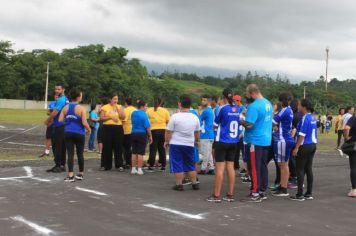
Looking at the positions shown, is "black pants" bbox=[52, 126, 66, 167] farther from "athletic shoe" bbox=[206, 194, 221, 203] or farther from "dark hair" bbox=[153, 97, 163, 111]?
"athletic shoe" bbox=[206, 194, 221, 203]

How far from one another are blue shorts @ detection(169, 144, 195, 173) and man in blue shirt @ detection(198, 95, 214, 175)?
6.86ft

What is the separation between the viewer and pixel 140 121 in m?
11.8

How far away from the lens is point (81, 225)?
22.2 feet

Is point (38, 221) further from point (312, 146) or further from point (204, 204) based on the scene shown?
point (312, 146)

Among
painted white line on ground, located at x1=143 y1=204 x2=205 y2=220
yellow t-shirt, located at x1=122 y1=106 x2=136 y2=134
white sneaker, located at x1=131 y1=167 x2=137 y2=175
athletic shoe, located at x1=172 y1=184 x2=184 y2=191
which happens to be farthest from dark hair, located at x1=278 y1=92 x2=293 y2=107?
yellow t-shirt, located at x1=122 y1=106 x2=136 y2=134

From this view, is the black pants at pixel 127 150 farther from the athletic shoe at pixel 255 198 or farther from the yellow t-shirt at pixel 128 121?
the athletic shoe at pixel 255 198

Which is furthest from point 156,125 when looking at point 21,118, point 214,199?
point 21,118

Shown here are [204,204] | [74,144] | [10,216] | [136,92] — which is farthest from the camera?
[136,92]

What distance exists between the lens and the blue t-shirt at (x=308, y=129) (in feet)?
30.1

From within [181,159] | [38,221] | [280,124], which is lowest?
[38,221]

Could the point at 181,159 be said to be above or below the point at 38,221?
above

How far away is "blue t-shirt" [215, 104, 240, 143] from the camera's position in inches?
351

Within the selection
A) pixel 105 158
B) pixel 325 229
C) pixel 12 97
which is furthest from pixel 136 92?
pixel 325 229

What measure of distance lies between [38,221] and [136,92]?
85.3m
